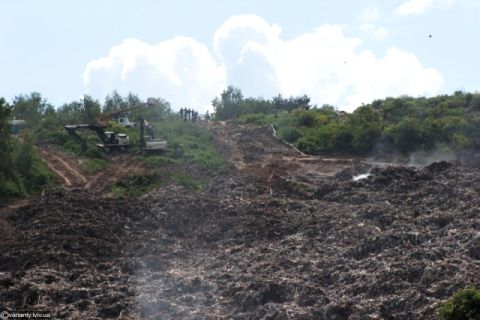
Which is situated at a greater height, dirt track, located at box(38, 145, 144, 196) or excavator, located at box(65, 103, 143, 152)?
excavator, located at box(65, 103, 143, 152)

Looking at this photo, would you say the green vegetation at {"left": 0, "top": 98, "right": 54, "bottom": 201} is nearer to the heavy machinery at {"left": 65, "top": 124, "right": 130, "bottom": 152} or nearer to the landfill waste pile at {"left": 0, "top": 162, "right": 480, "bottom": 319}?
the landfill waste pile at {"left": 0, "top": 162, "right": 480, "bottom": 319}

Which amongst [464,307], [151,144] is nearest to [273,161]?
[151,144]

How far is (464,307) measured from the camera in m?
11.7

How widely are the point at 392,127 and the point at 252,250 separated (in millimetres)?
16708

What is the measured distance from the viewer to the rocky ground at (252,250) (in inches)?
581

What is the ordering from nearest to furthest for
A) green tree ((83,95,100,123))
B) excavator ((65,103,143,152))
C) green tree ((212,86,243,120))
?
excavator ((65,103,143,152)) → green tree ((83,95,100,123)) → green tree ((212,86,243,120))

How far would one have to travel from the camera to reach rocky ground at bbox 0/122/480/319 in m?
14.8

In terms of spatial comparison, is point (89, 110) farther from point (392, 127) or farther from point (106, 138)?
point (392, 127)

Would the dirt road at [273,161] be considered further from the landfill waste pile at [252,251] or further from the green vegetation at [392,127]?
the landfill waste pile at [252,251]

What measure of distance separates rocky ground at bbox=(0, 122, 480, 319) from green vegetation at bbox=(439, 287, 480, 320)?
1.23 meters

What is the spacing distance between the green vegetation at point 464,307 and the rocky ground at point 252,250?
1.23 m

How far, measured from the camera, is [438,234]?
17062 mm

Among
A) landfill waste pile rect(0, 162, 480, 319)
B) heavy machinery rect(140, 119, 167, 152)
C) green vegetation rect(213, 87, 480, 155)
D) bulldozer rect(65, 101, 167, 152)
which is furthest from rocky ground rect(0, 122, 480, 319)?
bulldozer rect(65, 101, 167, 152)

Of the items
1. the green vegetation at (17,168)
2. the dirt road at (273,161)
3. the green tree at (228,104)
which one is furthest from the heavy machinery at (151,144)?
the green tree at (228,104)
